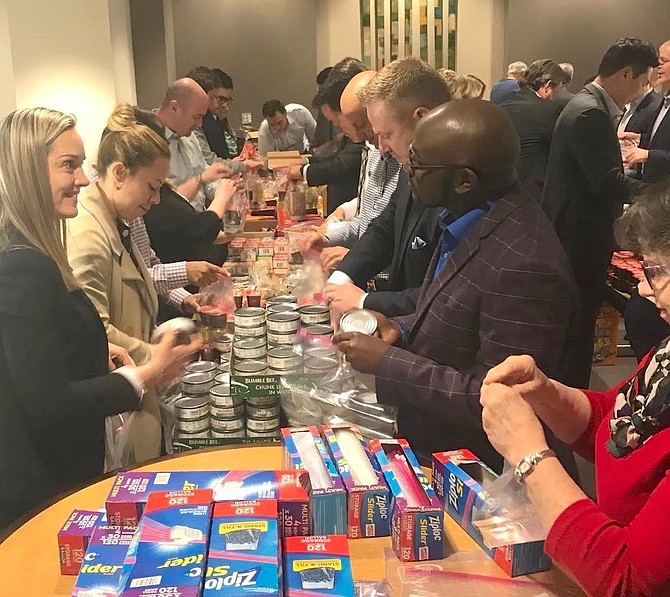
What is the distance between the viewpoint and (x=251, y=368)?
7.52 feet

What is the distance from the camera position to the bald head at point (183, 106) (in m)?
4.20

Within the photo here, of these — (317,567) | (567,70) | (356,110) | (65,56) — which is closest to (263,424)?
(317,567)

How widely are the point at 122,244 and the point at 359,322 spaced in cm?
86

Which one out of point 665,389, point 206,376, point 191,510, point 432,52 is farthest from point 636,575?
point 432,52

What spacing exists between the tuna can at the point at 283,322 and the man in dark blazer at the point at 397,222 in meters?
0.20

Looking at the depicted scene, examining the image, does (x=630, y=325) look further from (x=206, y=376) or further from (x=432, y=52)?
(x=432, y=52)

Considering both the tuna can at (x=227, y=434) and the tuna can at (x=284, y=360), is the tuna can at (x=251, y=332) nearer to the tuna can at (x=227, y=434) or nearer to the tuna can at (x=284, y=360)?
the tuna can at (x=284, y=360)

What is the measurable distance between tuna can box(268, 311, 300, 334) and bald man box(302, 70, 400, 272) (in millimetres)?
833

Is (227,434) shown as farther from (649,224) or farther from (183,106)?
(183,106)

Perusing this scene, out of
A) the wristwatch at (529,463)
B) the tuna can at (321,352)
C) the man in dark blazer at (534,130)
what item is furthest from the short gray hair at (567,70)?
the wristwatch at (529,463)

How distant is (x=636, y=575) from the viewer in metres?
1.06

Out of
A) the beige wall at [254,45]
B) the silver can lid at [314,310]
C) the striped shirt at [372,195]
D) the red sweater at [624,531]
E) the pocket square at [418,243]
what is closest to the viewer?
the red sweater at [624,531]

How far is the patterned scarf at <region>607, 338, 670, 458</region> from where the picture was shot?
113 cm

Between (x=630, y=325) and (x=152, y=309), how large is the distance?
2227 mm
